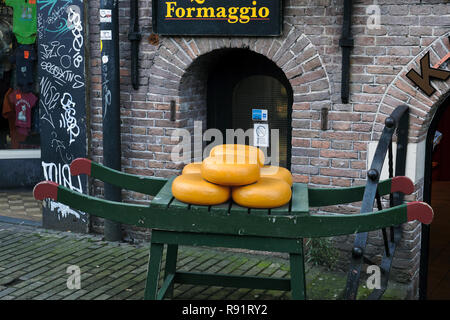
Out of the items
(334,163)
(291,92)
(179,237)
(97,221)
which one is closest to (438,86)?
(334,163)

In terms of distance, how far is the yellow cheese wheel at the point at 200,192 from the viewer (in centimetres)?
405

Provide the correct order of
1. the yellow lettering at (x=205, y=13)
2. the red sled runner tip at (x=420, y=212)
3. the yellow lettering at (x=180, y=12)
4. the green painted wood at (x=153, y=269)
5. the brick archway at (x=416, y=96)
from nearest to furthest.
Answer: the red sled runner tip at (x=420, y=212) < the green painted wood at (x=153, y=269) < the brick archway at (x=416, y=96) < the yellow lettering at (x=205, y=13) < the yellow lettering at (x=180, y=12)

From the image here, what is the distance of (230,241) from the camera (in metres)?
4.08

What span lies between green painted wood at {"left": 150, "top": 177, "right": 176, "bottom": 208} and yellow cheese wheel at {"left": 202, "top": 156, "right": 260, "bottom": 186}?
318mm

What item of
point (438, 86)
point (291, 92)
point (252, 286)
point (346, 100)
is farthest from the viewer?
point (291, 92)

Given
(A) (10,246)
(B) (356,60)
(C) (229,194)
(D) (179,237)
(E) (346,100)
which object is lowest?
(A) (10,246)

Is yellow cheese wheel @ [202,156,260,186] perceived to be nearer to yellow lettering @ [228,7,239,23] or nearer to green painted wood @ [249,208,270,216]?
green painted wood @ [249,208,270,216]

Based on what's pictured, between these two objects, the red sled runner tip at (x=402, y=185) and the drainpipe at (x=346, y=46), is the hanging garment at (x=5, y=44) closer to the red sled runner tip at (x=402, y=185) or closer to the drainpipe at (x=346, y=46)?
the drainpipe at (x=346, y=46)

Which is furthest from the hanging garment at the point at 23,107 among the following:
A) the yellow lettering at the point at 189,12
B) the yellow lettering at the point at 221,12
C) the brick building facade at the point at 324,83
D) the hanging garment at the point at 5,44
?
the yellow lettering at the point at 221,12

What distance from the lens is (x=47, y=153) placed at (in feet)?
22.9

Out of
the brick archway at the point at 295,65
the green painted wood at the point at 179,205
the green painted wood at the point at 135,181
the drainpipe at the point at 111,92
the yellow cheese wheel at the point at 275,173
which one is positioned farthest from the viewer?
the drainpipe at the point at 111,92

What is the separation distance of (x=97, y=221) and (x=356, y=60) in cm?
328

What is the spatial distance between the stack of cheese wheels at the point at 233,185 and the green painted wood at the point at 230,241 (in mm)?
217

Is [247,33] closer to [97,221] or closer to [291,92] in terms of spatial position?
[291,92]
